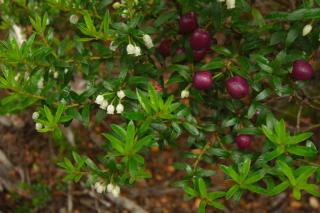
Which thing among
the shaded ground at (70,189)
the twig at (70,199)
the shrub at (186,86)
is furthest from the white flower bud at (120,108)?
the twig at (70,199)

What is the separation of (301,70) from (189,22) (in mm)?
683

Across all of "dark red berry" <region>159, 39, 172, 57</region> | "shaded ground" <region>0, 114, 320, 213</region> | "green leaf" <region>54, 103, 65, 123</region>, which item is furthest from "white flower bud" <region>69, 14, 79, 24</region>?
"shaded ground" <region>0, 114, 320, 213</region>

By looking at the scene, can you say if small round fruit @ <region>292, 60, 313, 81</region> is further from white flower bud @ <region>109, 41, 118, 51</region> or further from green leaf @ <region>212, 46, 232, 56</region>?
white flower bud @ <region>109, 41, 118, 51</region>

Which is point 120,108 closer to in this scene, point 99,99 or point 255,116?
point 99,99

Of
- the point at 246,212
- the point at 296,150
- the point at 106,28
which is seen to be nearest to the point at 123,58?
the point at 106,28

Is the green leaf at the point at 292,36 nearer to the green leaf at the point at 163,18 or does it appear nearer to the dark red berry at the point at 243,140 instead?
the dark red berry at the point at 243,140

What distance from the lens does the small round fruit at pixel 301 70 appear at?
2.26m

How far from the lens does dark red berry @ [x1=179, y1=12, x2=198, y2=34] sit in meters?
2.51

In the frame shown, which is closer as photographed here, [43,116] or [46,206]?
[43,116]

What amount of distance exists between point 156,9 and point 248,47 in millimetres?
607

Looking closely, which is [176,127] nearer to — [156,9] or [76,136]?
[156,9]

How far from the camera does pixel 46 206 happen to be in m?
4.27

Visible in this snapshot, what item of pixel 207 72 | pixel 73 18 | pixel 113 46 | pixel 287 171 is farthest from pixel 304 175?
pixel 73 18

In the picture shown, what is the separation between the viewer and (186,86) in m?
2.59
